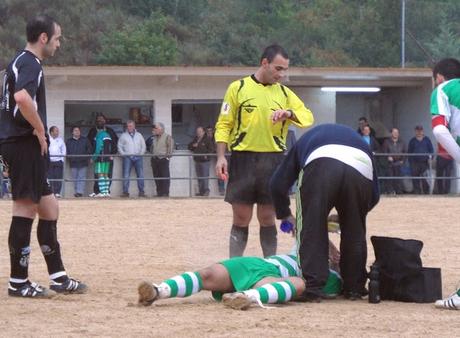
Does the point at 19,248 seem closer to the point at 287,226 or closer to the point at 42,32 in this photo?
the point at 42,32

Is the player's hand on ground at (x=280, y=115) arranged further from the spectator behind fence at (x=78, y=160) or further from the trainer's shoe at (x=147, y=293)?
the spectator behind fence at (x=78, y=160)

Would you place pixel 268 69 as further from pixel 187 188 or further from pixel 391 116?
pixel 391 116

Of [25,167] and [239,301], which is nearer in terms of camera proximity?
[239,301]

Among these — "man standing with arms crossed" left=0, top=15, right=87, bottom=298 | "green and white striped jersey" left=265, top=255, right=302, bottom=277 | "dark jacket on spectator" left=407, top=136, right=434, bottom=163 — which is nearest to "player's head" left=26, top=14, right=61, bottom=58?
"man standing with arms crossed" left=0, top=15, right=87, bottom=298

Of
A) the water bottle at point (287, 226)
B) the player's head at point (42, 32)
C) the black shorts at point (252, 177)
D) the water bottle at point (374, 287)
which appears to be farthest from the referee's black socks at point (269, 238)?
the player's head at point (42, 32)

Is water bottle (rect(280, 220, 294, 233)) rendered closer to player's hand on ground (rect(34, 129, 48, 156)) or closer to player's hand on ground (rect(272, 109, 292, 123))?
player's hand on ground (rect(272, 109, 292, 123))

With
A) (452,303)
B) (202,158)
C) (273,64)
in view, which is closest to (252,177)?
(273,64)

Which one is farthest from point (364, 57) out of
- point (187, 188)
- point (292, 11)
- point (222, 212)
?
point (222, 212)

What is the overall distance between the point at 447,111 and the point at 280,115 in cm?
171

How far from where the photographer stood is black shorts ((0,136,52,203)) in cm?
791

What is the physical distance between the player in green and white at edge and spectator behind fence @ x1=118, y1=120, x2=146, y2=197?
15.3 metres

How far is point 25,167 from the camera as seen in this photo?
791 centimetres

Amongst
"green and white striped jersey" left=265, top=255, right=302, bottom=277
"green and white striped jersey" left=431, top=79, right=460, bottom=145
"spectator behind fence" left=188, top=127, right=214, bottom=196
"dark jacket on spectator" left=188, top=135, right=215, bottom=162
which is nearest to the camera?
Answer: "green and white striped jersey" left=431, top=79, right=460, bottom=145

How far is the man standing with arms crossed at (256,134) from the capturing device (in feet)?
30.2
